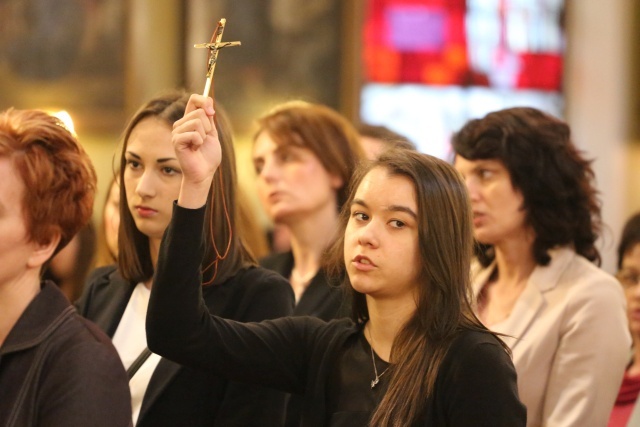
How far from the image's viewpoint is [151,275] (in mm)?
3449

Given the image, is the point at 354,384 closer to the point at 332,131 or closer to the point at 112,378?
the point at 112,378

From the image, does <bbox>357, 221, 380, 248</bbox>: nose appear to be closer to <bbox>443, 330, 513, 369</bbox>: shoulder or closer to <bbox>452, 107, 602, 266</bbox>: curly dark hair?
<bbox>443, 330, 513, 369</bbox>: shoulder

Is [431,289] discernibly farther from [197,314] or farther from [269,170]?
[269,170]

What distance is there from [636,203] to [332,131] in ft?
20.7

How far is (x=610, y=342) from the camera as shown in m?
3.60

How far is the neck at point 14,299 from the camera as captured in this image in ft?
8.25

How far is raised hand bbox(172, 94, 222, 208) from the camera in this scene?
268cm

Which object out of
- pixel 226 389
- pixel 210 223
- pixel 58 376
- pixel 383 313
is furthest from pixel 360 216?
pixel 58 376

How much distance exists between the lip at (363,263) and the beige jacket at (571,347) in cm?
90

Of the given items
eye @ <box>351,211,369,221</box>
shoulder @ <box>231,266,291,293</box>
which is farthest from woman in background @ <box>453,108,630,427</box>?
eye @ <box>351,211,369,221</box>

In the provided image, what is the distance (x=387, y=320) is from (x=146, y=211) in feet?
2.95

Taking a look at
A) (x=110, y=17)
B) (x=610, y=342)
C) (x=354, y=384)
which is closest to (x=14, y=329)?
(x=354, y=384)

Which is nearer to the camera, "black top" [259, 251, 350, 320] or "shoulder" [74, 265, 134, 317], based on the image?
"shoulder" [74, 265, 134, 317]

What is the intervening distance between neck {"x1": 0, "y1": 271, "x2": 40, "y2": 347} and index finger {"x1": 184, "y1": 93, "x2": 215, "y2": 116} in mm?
582
